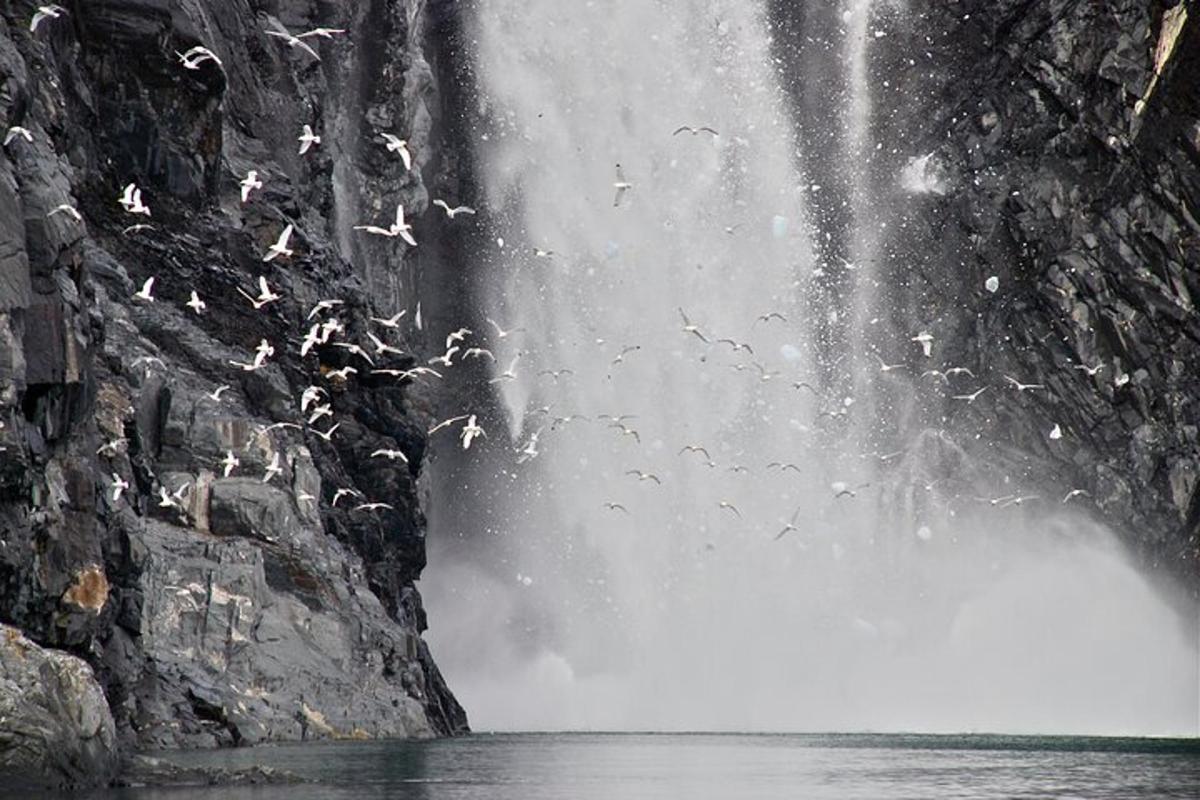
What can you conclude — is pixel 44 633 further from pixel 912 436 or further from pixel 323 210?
pixel 912 436

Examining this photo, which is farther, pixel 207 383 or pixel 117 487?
pixel 207 383

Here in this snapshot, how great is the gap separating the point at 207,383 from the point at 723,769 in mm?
35734

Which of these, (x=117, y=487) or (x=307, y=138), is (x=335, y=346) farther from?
(x=307, y=138)

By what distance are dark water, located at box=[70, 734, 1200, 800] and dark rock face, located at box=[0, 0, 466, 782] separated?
17.4 ft

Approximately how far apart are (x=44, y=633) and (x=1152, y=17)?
6285cm

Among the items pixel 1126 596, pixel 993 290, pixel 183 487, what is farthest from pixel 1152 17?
pixel 183 487

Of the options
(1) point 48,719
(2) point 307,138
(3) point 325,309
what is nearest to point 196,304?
(2) point 307,138

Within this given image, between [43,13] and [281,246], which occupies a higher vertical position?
[43,13]

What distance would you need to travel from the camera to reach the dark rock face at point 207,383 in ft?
182

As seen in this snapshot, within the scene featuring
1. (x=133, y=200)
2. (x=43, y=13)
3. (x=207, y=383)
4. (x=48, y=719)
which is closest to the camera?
(x=48, y=719)

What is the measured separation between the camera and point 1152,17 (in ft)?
288

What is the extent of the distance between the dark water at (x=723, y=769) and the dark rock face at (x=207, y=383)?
5.30 meters

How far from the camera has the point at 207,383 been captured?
8506 cm

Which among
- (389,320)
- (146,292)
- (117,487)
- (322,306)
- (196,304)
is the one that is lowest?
(117,487)
